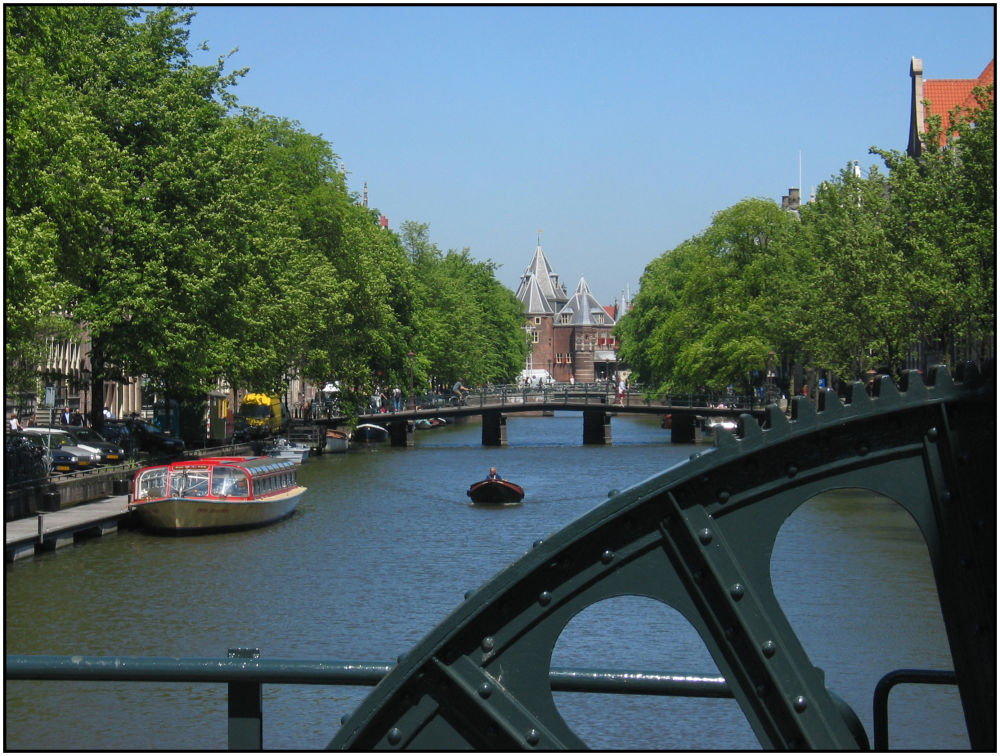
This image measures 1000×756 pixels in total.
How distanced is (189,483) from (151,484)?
1138 mm

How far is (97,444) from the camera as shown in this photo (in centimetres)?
4703

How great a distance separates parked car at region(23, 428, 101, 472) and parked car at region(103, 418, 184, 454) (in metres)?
5.37

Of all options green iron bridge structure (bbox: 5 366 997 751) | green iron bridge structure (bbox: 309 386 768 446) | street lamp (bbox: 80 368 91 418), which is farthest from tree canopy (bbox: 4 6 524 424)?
green iron bridge structure (bbox: 5 366 997 751)

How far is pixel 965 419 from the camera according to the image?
13.6 ft

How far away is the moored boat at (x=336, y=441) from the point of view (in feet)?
247

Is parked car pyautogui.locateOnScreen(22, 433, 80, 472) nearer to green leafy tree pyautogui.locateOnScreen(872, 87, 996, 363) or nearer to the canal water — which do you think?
the canal water

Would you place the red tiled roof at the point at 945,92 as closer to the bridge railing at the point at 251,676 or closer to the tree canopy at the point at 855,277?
the tree canopy at the point at 855,277

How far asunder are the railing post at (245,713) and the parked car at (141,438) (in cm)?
4810

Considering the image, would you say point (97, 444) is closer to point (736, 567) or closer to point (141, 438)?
point (141, 438)

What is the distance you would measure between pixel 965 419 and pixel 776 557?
29.0 metres

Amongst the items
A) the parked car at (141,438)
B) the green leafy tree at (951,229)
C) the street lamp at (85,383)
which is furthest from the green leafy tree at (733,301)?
the street lamp at (85,383)

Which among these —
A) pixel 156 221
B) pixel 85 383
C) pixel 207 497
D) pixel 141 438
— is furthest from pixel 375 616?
pixel 141 438

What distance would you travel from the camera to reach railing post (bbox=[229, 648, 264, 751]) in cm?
488

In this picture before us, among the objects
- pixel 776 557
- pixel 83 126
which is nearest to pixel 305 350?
pixel 83 126
